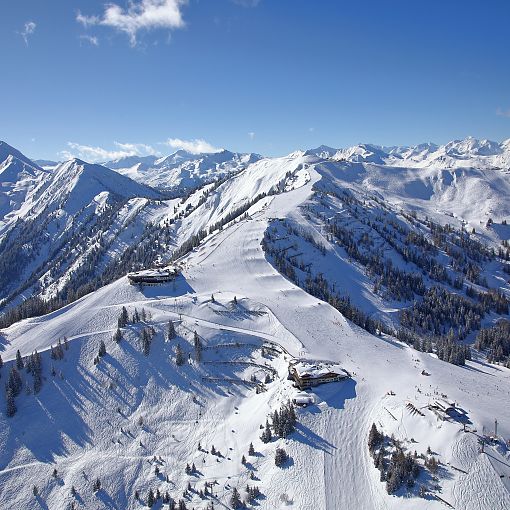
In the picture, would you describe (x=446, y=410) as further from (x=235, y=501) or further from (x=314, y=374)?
(x=235, y=501)

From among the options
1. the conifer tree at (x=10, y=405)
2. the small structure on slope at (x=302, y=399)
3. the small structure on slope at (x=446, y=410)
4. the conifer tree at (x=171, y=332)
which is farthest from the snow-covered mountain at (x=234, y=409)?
the conifer tree at (x=10, y=405)

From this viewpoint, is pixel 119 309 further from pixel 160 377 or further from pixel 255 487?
pixel 255 487

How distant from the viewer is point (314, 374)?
6519 cm

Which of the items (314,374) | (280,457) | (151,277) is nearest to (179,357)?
(314,374)

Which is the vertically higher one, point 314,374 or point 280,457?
point 314,374

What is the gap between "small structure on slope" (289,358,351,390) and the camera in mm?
64625

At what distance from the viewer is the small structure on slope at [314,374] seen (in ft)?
212

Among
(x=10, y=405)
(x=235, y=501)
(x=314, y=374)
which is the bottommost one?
(x=235, y=501)

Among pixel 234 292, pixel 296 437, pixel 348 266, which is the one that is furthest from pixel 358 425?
pixel 348 266

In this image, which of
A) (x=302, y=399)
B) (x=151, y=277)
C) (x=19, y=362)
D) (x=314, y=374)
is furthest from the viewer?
(x=151, y=277)

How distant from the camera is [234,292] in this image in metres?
109

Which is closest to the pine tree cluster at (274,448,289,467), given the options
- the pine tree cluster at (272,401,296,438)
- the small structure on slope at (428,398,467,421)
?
the pine tree cluster at (272,401,296,438)

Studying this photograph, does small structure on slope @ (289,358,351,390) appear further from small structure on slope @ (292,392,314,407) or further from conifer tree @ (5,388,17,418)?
conifer tree @ (5,388,17,418)

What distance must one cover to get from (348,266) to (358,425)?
115806 mm
